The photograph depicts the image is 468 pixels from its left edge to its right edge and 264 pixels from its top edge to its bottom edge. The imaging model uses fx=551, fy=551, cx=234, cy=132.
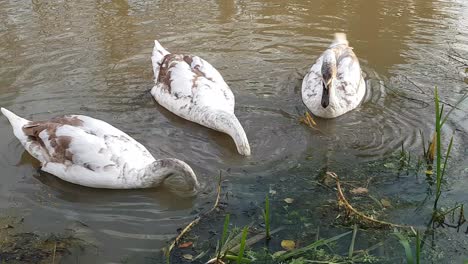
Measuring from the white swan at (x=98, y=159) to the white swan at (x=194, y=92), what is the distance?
138 cm

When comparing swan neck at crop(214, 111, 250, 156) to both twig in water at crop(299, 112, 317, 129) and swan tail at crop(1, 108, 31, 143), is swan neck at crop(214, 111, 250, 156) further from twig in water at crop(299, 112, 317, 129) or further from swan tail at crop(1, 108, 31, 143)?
swan tail at crop(1, 108, 31, 143)

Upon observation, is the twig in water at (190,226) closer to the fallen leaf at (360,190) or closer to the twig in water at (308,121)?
the fallen leaf at (360,190)

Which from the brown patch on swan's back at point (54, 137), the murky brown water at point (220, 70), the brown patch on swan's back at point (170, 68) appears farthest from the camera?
the brown patch on swan's back at point (170, 68)

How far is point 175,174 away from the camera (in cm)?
643

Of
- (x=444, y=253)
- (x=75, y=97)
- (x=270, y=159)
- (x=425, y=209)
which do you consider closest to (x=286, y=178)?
(x=270, y=159)

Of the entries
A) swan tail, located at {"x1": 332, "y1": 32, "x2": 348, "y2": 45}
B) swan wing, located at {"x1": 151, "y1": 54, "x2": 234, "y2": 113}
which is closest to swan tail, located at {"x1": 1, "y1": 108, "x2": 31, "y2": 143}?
swan wing, located at {"x1": 151, "y1": 54, "x2": 234, "y2": 113}

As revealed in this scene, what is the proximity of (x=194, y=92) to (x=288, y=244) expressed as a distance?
380cm

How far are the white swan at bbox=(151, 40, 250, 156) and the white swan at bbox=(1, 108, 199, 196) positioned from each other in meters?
1.38

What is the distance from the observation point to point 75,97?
8844mm

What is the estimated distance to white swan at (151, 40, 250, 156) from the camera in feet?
26.2

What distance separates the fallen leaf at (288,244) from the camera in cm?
529

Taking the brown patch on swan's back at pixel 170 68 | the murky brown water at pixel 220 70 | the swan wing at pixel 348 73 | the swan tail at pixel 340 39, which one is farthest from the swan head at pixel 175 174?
the swan tail at pixel 340 39

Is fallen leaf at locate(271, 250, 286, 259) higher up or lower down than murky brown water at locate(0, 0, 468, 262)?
higher up

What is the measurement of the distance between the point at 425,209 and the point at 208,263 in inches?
98.6
